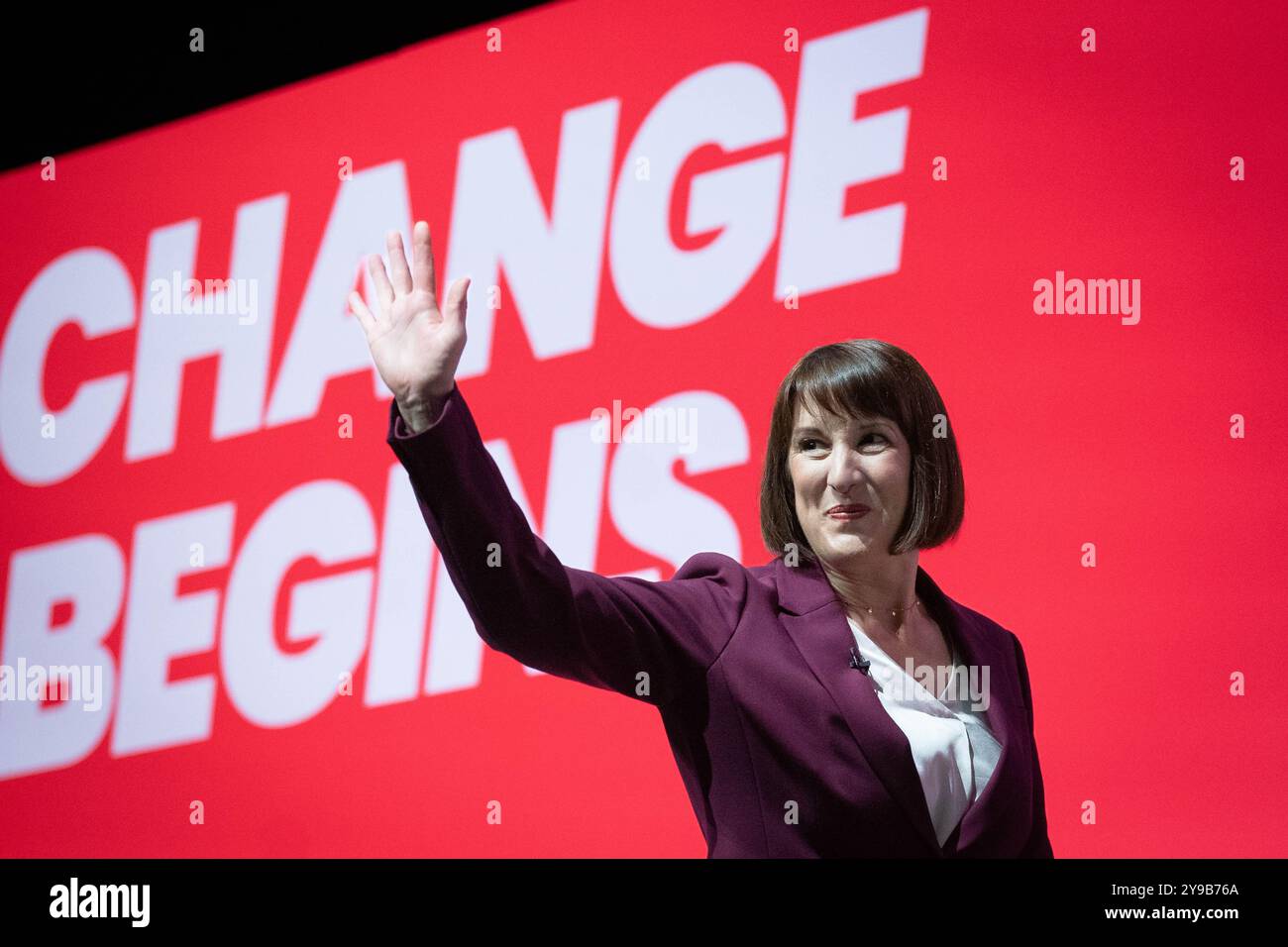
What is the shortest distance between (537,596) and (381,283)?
0.47 meters

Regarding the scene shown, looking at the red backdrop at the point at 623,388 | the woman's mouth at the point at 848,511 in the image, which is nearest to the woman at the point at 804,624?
the woman's mouth at the point at 848,511

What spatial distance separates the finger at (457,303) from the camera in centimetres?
165

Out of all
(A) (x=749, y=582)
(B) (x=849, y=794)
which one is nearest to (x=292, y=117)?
(A) (x=749, y=582)

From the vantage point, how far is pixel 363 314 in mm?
1730

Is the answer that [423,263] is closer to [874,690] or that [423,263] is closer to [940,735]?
[874,690]

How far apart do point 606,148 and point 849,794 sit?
220cm

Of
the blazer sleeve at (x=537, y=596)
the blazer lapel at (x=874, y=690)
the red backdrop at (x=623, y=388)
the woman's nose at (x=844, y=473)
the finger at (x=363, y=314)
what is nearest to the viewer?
→ the blazer sleeve at (x=537, y=596)

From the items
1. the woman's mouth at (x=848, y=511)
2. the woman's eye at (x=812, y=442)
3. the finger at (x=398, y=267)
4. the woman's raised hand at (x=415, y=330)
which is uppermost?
the finger at (x=398, y=267)

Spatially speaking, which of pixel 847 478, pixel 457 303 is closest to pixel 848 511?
pixel 847 478

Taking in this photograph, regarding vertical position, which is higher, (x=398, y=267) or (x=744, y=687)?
(x=398, y=267)

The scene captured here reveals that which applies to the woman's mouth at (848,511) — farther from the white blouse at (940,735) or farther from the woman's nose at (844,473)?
the white blouse at (940,735)

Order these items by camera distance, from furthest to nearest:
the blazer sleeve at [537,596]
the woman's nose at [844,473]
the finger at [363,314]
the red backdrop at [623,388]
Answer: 1. the red backdrop at [623,388]
2. the woman's nose at [844,473]
3. the finger at [363,314]
4. the blazer sleeve at [537,596]

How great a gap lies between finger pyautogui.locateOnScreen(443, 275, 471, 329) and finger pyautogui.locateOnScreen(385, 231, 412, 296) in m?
0.07

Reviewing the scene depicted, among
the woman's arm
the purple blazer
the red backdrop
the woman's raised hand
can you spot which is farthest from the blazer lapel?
the red backdrop
